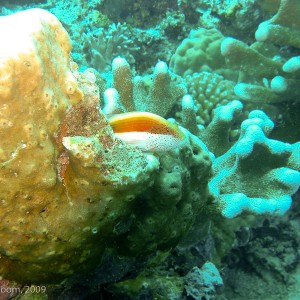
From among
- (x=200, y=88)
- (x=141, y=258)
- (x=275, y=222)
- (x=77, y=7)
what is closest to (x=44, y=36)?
(x=141, y=258)

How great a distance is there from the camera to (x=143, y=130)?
1.58 m

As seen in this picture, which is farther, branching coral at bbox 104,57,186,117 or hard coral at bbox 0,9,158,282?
branching coral at bbox 104,57,186,117

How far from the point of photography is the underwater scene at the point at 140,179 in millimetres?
1335

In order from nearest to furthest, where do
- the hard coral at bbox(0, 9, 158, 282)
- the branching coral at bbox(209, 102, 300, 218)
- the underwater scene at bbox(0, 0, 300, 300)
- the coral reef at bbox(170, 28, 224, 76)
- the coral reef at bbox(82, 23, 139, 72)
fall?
the hard coral at bbox(0, 9, 158, 282) → the underwater scene at bbox(0, 0, 300, 300) → the branching coral at bbox(209, 102, 300, 218) → the coral reef at bbox(170, 28, 224, 76) → the coral reef at bbox(82, 23, 139, 72)

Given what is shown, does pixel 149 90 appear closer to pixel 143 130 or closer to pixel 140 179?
pixel 143 130

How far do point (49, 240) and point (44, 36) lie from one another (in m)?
1.01

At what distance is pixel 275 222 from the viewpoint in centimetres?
291

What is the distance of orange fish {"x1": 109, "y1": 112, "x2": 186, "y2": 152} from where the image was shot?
1582 millimetres

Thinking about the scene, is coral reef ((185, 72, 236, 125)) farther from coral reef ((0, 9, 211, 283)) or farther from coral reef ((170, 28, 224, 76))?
coral reef ((0, 9, 211, 283))

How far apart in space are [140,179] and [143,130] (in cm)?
27

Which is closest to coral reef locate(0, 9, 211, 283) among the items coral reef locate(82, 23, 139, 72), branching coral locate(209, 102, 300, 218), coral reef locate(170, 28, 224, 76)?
branching coral locate(209, 102, 300, 218)

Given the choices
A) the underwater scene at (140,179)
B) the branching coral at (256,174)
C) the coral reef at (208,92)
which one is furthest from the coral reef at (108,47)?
the branching coral at (256,174)

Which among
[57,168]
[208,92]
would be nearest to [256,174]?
[208,92]

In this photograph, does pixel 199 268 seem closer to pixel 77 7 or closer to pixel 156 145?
pixel 156 145
